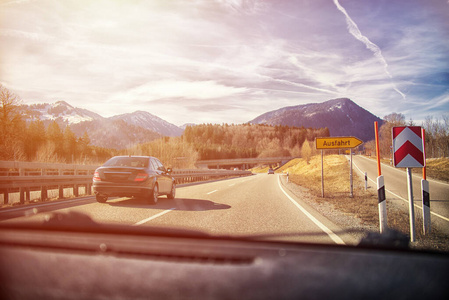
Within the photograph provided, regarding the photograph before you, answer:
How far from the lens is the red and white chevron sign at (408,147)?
567 centimetres

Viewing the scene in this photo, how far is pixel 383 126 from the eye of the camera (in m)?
6.96

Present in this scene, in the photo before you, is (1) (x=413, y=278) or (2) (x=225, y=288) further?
(1) (x=413, y=278)

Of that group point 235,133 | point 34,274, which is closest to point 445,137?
point 34,274

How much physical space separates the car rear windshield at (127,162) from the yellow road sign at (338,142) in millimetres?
7882

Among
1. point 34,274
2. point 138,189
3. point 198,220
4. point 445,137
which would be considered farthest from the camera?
point 138,189

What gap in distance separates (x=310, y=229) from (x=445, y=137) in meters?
4.40

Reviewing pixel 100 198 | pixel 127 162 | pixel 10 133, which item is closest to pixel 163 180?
pixel 127 162

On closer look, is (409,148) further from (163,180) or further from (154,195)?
(163,180)

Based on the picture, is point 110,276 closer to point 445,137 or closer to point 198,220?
point 198,220

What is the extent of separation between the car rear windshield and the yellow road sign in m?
7.88

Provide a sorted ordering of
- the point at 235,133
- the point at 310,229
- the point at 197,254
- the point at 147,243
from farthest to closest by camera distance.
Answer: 1. the point at 235,133
2. the point at 310,229
3. the point at 147,243
4. the point at 197,254

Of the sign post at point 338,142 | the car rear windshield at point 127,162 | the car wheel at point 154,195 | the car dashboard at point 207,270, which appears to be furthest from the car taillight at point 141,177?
the sign post at point 338,142

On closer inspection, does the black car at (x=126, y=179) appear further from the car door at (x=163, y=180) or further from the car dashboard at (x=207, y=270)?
the car dashboard at (x=207, y=270)

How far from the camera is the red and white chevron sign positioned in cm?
567
